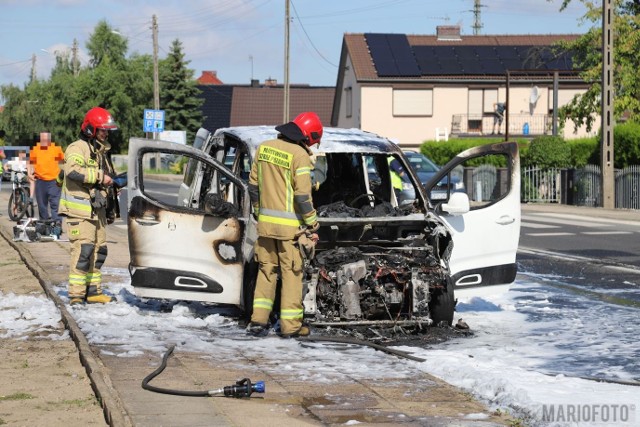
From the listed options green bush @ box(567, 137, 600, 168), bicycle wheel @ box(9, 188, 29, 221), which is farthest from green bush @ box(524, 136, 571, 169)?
bicycle wheel @ box(9, 188, 29, 221)

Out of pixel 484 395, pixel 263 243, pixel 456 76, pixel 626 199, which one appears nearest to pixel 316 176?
pixel 263 243

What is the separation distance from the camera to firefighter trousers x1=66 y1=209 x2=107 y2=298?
1107 centimetres

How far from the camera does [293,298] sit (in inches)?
363

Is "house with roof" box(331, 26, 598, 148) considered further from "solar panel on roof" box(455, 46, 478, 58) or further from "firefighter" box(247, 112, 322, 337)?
"firefighter" box(247, 112, 322, 337)

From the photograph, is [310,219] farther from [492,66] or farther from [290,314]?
[492,66]

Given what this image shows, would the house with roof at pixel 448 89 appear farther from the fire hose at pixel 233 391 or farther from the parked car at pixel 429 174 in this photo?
the fire hose at pixel 233 391

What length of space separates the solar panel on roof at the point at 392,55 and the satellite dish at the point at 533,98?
5.67 metres

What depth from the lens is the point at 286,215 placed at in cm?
922

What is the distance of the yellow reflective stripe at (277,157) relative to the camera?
363 inches

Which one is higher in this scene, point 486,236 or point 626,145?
point 626,145

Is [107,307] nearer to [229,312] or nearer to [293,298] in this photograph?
[229,312]

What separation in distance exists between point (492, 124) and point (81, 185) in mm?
48310

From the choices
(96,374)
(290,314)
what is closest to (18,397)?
(96,374)

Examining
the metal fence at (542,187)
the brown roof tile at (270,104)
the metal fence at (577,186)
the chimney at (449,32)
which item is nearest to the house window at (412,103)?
the chimney at (449,32)
